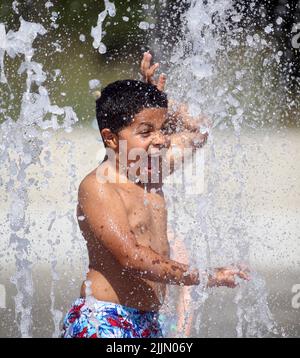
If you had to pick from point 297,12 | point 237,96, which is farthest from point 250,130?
point 297,12

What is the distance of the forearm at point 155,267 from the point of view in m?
3.00

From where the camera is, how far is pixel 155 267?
9.84 feet

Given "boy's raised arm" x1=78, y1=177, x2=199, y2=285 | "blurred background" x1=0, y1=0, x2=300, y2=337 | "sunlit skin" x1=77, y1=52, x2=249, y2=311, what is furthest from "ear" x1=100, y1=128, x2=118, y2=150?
"blurred background" x1=0, y1=0, x2=300, y2=337

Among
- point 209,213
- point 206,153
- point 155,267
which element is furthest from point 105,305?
point 206,153

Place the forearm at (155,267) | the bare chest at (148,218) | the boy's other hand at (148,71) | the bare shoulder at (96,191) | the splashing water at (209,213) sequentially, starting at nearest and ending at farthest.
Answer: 1. the forearm at (155,267)
2. the bare shoulder at (96,191)
3. the bare chest at (148,218)
4. the boy's other hand at (148,71)
5. the splashing water at (209,213)

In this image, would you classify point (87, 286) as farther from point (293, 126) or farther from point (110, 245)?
point (293, 126)

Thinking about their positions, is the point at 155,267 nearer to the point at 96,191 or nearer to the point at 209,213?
the point at 96,191

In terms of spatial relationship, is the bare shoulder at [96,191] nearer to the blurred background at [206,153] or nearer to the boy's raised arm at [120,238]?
the boy's raised arm at [120,238]

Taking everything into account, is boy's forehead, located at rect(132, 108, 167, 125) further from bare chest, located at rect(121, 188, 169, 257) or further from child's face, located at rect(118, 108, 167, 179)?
bare chest, located at rect(121, 188, 169, 257)

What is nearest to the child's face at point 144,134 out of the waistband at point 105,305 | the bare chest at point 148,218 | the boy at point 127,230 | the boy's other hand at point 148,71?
the boy at point 127,230

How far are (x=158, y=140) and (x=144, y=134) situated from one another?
2.4 inches

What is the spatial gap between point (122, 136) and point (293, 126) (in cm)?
757

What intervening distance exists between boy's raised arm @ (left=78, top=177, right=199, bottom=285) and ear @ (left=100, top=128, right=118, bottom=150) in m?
0.21

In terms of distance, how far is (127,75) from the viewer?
37.9ft
